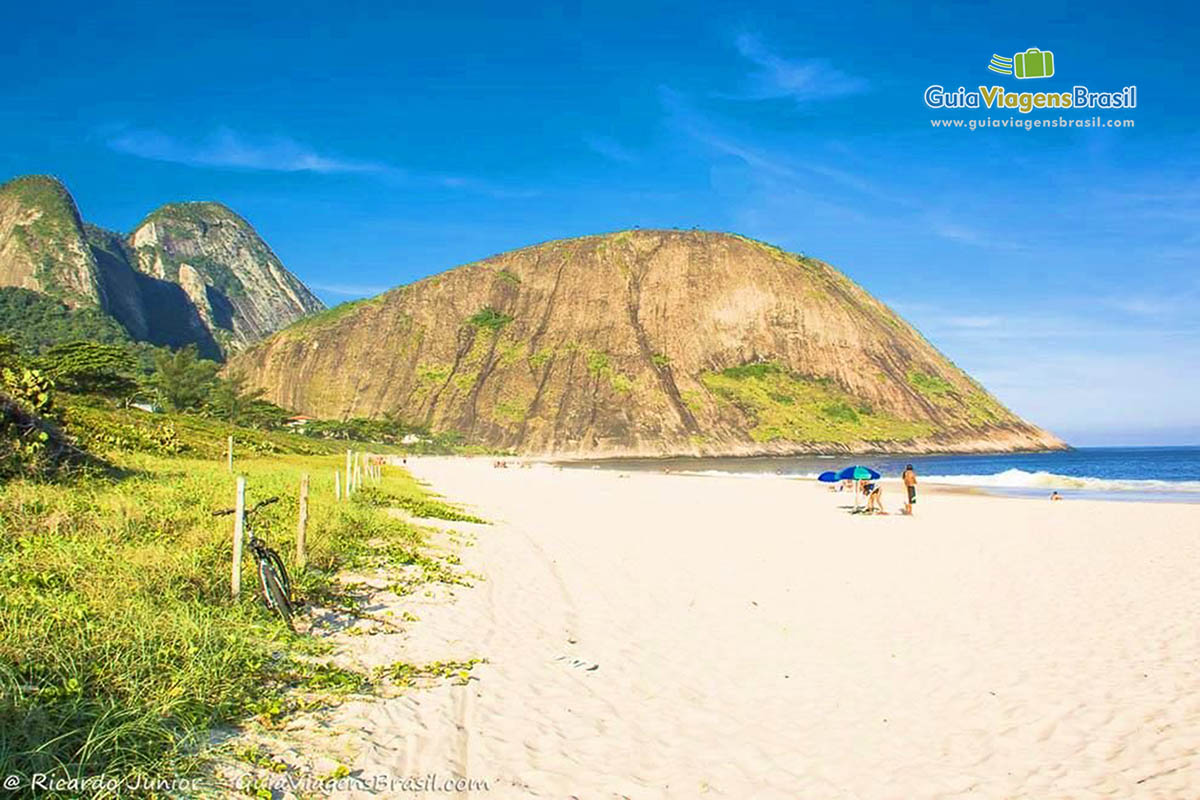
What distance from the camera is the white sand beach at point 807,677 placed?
18.6 ft

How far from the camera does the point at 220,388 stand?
79.8 metres

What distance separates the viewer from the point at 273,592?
7.64 m

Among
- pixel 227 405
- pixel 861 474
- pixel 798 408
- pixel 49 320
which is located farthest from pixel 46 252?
pixel 861 474

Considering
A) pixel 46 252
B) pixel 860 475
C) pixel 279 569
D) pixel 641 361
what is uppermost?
pixel 46 252

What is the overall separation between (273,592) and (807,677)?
5.96 metres

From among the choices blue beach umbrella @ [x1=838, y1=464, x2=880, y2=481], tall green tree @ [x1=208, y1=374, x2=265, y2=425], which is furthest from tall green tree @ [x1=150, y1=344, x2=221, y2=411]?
blue beach umbrella @ [x1=838, y1=464, x2=880, y2=481]

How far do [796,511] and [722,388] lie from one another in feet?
360

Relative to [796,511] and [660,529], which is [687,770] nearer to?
[660,529]

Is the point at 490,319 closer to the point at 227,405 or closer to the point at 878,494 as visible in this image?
the point at 227,405

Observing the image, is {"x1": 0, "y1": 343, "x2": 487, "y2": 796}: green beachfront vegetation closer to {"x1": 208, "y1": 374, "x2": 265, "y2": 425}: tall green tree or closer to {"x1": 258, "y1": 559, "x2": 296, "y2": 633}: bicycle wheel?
{"x1": 258, "y1": 559, "x2": 296, "y2": 633}: bicycle wheel

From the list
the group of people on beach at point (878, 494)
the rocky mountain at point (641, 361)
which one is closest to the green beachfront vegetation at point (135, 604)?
the group of people on beach at point (878, 494)

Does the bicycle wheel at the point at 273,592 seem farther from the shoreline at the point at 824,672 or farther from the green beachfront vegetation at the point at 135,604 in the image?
the shoreline at the point at 824,672

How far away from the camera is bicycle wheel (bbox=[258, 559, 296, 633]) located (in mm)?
7570

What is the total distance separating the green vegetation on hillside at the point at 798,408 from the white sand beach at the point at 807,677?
11460cm
